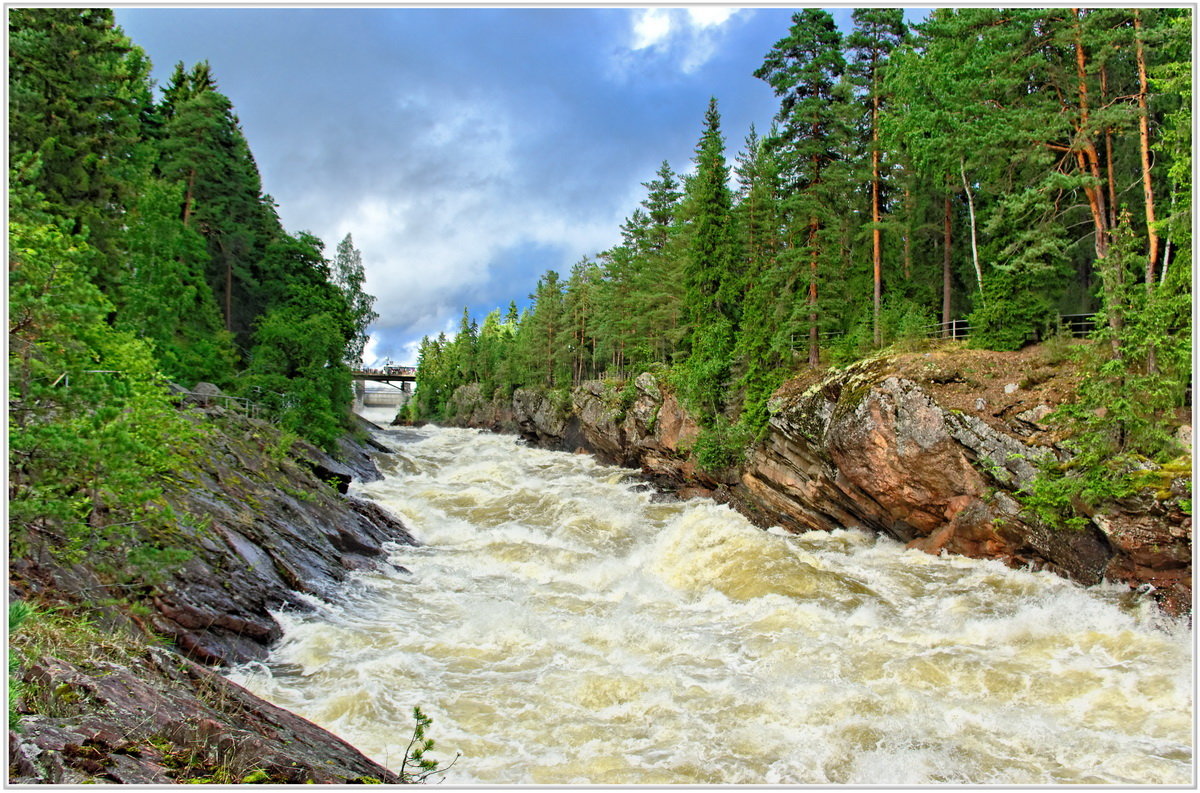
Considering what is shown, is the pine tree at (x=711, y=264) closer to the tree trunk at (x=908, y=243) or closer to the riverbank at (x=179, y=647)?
the tree trunk at (x=908, y=243)

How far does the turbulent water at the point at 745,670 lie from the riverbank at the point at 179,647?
1.13 m

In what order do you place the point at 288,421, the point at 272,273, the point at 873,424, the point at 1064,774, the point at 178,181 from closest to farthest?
the point at 1064,774
the point at 873,424
the point at 288,421
the point at 178,181
the point at 272,273

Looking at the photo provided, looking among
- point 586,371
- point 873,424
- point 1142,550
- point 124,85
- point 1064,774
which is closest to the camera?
point 1064,774

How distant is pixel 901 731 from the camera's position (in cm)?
849

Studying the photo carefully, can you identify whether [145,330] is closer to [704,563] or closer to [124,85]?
[124,85]

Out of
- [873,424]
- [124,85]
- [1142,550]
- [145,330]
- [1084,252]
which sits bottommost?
[1142,550]

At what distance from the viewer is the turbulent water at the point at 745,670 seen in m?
7.98

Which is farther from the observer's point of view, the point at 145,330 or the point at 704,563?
the point at 145,330

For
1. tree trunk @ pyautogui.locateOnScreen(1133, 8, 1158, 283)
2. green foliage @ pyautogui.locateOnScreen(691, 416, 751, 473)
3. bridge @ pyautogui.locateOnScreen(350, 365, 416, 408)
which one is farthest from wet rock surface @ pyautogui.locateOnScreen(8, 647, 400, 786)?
bridge @ pyautogui.locateOnScreen(350, 365, 416, 408)

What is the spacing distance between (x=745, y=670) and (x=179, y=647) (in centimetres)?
918

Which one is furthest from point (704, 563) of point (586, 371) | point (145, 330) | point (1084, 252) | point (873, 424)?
point (586, 371)

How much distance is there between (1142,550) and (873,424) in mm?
6765

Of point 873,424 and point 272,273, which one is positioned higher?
point 272,273

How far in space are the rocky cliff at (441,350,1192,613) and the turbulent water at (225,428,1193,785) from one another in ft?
2.91
